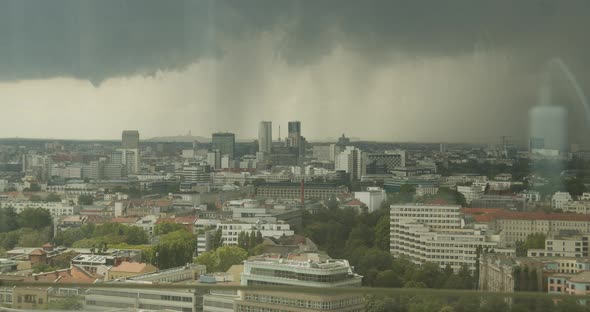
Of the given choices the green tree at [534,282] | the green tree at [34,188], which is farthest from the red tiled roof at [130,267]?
the green tree at [534,282]

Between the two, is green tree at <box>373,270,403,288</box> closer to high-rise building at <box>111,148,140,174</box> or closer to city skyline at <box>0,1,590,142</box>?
city skyline at <box>0,1,590,142</box>

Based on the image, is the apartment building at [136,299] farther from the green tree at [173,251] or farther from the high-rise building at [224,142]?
the high-rise building at [224,142]

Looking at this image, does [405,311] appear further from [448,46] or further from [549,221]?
[448,46]

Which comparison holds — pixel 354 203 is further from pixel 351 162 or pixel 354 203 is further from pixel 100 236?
pixel 100 236

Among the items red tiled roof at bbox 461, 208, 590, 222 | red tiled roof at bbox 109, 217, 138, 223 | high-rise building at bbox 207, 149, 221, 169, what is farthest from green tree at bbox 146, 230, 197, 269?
red tiled roof at bbox 461, 208, 590, 222

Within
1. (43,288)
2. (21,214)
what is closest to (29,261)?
(21,214)

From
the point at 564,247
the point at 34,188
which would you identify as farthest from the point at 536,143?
the point at 34,188

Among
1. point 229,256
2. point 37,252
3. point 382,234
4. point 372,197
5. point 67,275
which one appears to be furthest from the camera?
point 372,197

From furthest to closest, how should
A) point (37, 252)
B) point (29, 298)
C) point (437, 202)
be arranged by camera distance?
point (437, 202) → point (37, 252) → point (29, 298)
